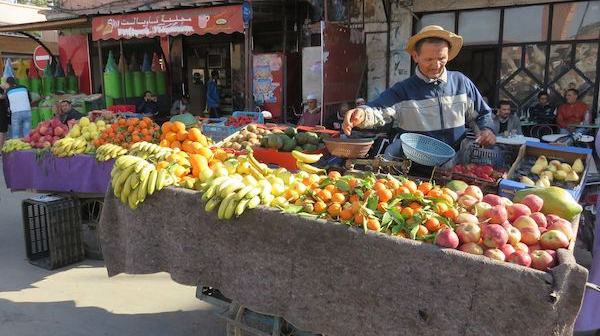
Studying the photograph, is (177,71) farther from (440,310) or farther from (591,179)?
(440,310)

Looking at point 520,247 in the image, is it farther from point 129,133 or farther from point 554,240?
point 129,133

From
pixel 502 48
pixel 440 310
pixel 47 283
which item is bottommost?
pixel 47 283

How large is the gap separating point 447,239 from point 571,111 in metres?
7.02

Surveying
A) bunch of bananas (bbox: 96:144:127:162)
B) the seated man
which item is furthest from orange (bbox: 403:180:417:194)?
the seated man

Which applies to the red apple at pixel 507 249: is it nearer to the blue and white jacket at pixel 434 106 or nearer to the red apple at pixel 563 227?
the red apple at pixel 563 227

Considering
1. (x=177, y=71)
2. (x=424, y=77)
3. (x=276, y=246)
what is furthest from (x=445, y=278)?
(x=177, y=71)

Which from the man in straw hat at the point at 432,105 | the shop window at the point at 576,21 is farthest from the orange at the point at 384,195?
the shop window at the point at 576,21

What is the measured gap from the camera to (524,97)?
842 centimetres

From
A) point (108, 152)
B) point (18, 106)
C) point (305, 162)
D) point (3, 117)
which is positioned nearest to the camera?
point (305, 162)

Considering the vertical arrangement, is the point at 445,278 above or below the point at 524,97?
below

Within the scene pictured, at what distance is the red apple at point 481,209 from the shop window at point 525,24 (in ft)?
23.1

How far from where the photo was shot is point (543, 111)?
794cm

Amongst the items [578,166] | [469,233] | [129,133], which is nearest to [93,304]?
[129,133]

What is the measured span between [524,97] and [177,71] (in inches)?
356
